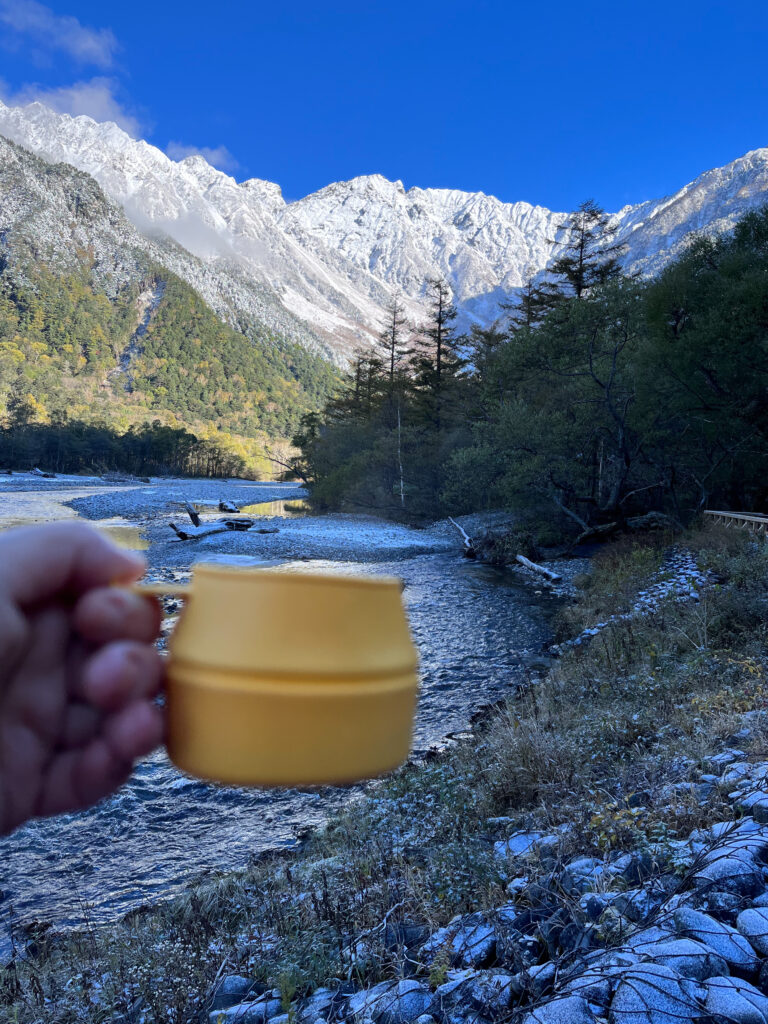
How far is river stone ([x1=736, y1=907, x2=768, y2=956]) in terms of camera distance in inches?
73.2

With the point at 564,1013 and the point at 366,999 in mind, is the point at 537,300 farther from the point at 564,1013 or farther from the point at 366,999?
the point at 564,1013

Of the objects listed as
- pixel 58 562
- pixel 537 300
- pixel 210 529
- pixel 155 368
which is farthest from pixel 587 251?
pixel 155 368

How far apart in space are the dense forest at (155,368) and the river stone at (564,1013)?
7357 centimetres

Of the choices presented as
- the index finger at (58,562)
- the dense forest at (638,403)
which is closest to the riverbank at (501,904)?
the index finger at (58,562)

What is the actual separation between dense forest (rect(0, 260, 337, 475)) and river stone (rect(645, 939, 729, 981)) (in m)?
73.6

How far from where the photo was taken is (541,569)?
1459cm

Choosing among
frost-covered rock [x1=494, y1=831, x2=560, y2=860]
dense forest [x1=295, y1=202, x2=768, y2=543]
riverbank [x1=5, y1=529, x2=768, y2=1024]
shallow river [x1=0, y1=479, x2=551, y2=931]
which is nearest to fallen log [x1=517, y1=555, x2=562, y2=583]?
dense forest [x1=295, y1=202, x2=768, y2=543]

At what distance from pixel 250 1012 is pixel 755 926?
1.79m

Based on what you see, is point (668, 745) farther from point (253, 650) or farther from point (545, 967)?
point (253, 650)

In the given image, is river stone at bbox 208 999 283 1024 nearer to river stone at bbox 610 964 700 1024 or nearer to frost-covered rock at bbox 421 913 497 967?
frost-covered rock at bbox 421 913 497 967

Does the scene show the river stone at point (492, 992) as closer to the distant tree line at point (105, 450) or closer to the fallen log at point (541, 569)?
the fallen log at point (541, 569)

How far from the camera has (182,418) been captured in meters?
123

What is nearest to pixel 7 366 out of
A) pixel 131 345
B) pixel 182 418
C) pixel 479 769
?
pixel 182 418

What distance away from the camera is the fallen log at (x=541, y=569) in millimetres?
13914
